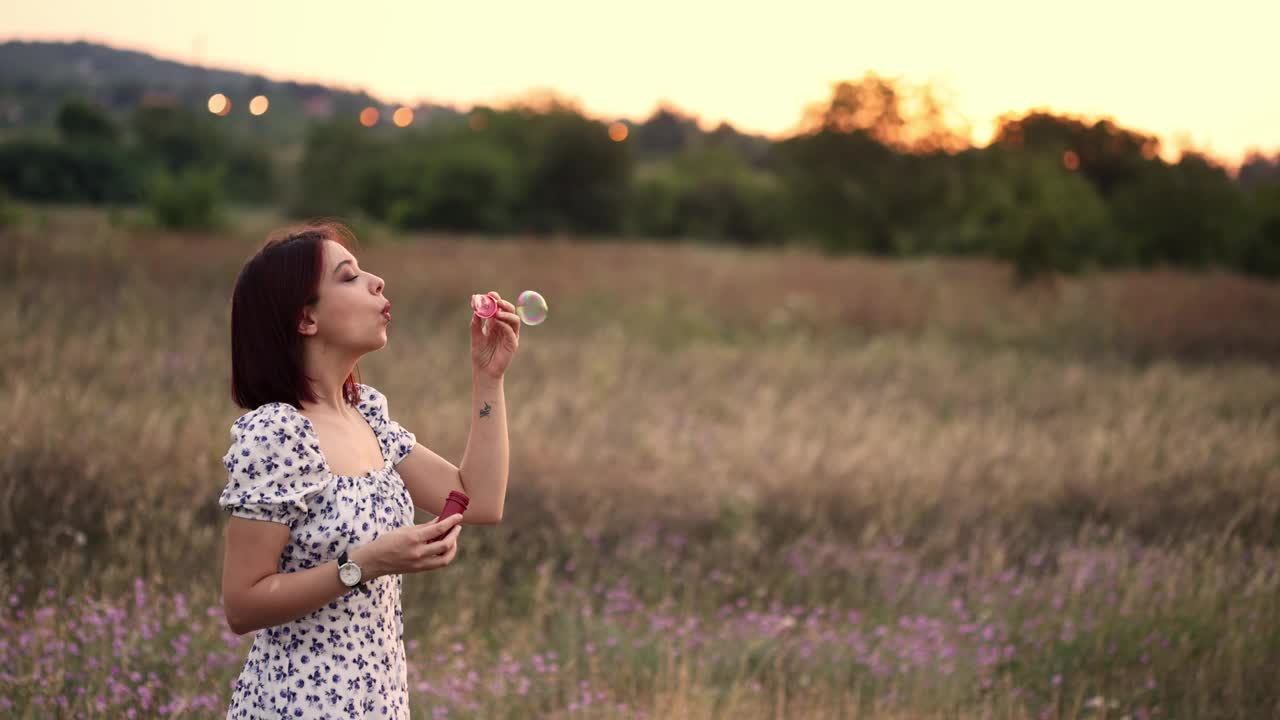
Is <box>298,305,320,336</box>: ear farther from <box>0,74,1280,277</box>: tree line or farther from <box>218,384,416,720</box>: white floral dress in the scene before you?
<box>0,74,1280,277</box>: tree line

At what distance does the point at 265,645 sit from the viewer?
186 centimetres

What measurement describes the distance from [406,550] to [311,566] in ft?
0.97

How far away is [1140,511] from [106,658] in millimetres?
5277

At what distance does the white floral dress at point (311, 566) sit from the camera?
1.75 metres

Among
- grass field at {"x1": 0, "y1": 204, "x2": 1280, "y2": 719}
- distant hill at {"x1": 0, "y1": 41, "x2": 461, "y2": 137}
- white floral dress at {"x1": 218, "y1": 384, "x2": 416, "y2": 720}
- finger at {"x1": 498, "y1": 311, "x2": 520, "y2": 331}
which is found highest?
distant hill at {"x1": 0, "y1": 41, "x2": 461, "y2": 137}

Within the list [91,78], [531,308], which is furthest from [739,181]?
[531,308]

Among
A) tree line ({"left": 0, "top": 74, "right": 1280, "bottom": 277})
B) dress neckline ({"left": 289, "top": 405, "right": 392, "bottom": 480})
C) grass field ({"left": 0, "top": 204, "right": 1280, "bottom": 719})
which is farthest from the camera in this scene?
tree line ({"left": 0, "top": 74, "right": 1280, "bottom": 277})

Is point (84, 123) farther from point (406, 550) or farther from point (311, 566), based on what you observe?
point (406, 550)

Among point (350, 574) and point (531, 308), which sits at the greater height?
point (531, 308)

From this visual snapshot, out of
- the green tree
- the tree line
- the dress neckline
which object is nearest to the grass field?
the dress neckline

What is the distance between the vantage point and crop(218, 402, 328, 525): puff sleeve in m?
1.73

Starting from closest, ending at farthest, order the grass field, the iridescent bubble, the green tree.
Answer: the iridescent bubble < the grass field < the green tree

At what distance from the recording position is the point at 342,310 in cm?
189

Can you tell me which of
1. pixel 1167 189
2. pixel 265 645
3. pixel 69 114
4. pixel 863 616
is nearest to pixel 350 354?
pixel 265 645
